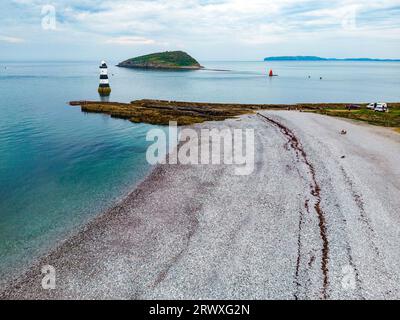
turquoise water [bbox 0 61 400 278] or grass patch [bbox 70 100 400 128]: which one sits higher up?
grass patch [bbox 70 100 400 128]

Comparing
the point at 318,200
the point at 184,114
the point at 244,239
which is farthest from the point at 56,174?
the point at 184,114

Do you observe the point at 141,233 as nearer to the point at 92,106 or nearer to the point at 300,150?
the point at 300,150

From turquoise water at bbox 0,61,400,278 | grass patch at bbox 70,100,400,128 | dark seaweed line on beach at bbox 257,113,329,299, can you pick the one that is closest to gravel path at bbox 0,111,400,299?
dark seaweed line on beach at bbox 257,113,329,299

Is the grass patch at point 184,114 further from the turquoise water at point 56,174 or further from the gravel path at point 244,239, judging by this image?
the gravel path at point 244,239

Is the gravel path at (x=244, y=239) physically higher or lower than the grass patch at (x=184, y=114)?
lower

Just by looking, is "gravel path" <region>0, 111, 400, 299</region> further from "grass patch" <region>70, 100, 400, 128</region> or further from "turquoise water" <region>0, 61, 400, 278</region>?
"grass patch" <region>70, 100, 400, 128</region>

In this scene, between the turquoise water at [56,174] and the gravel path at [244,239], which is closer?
the gravel path at [244,239]

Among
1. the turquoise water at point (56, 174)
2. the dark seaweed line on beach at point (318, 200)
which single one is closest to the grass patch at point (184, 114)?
the turquoise water at point (56, 174)

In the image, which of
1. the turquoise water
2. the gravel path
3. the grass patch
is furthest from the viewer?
the grass patch
